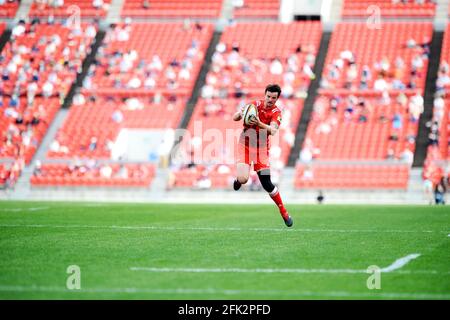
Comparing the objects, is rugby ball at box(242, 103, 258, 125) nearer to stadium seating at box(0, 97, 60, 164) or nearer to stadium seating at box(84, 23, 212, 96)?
stadium seating at box(0, 97, 60, 164)

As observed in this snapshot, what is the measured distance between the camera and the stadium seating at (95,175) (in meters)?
40.7

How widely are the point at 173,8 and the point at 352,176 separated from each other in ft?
61.7

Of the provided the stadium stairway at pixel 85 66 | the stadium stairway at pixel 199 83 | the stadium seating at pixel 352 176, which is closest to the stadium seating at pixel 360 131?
the stadium seating at pixel 352 176

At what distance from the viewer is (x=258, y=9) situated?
50.0 m

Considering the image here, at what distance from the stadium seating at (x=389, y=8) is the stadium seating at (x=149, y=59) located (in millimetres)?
8190

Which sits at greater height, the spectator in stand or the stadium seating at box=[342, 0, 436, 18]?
the stadium seating at box=[342, 0, 436, 18]

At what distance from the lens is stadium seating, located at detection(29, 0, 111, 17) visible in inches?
2034

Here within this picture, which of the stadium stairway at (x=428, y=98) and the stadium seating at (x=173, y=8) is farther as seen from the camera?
the stadium seating at (x=173, y=8)

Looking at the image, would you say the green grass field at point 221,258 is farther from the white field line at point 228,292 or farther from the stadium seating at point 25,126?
the stadium seating at point 25,126

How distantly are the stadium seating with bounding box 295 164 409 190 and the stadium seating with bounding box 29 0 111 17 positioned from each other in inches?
761

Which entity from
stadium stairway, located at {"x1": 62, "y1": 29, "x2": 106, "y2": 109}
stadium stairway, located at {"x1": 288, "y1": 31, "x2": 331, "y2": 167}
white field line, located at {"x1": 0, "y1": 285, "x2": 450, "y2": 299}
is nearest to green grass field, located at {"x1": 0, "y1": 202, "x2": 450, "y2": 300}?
white field line, located at {"x1": 0, "y1": 285, "x2": 450, "y2": 299}

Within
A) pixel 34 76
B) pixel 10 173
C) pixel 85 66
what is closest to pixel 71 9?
pixel 85 66

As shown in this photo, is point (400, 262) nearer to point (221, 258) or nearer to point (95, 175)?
point (221, 258)
